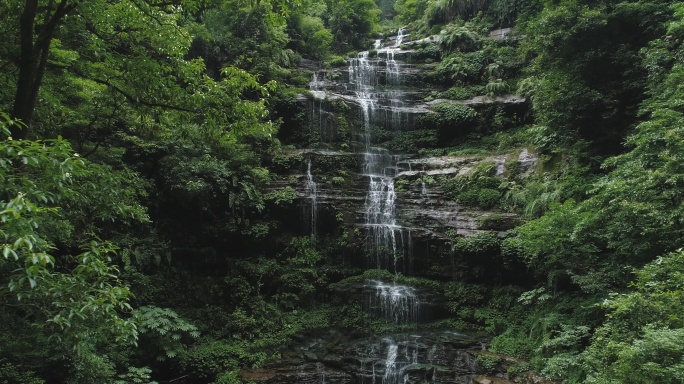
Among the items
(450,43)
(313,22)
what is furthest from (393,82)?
(313,22)

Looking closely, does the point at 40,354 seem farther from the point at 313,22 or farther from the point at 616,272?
the point at 313,22

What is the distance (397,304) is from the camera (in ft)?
42.4

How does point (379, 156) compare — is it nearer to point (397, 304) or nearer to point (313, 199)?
point (313, 199)

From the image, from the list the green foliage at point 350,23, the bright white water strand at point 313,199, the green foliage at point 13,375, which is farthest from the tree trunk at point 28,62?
the green foliage at point 350,23

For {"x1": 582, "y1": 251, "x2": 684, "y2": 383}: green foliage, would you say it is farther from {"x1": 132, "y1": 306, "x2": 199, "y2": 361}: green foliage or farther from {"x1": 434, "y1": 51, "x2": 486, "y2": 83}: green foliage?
{"x1": 434, "y1": 51, "x2": 486, "y2": 83}: green foliage

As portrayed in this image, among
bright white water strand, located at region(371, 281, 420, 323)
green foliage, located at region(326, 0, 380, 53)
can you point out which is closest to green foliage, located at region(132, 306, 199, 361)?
bright white water strand, located at region(371, 281, 420, 323)

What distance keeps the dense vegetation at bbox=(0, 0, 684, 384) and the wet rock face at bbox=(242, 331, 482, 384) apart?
770 mm

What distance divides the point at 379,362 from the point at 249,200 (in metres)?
6.44

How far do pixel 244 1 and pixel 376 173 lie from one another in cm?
1172

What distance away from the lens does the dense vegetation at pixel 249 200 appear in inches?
204

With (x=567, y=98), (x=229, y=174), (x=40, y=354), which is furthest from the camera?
(x=229, y=174)

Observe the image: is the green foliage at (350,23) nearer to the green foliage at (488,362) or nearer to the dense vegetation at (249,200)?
the dense vegetation at (249,200)

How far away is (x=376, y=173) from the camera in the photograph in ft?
59.0

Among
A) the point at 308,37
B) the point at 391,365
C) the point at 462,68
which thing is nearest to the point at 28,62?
the point at 391,365
